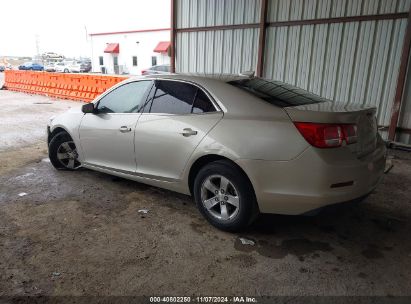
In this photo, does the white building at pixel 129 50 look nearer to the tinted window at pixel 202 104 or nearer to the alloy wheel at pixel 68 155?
the alloy wheel at pixel 68 155

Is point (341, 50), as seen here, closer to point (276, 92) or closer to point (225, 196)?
point (276, 92)

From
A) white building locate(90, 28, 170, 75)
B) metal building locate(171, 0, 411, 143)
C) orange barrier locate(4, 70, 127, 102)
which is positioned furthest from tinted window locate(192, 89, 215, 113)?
white building locate(90, 28, 170, 75)

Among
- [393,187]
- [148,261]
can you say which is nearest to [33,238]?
[148,261]

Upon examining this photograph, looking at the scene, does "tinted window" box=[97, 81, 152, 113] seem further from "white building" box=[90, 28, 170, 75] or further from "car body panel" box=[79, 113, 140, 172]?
"white building" box=[90, 28, 170, 75]

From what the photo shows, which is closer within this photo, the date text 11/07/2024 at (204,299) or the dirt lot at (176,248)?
the date text 11/07/2024 at (204,299)

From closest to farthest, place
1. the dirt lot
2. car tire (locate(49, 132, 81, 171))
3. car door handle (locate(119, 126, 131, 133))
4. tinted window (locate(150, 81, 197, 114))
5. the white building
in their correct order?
the dirt lot, tinted window (locate(150, 81, 197, 114)), car door handle (locate(119, 126, 131, 133)), car tire (locate(49, 132, 81, 171)), the white building

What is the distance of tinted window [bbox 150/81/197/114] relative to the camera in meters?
3.75

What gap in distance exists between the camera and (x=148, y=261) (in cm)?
298

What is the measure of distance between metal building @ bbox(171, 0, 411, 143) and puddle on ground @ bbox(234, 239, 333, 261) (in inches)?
202

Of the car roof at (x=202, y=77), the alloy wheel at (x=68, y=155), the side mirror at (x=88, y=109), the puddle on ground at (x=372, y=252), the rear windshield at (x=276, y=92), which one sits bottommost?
the puddle on ground at (x=372, y=252)

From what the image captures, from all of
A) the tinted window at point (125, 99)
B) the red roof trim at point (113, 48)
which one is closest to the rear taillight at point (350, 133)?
the tinted window at point (125, 99)

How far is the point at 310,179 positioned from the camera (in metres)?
2.92

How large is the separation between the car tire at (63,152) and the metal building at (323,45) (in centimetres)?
543

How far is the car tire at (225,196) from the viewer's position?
10.7ft
